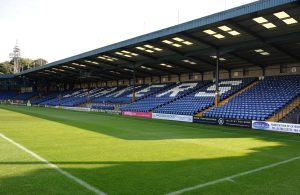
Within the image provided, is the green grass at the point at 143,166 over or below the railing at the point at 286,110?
below

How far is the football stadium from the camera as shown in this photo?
888cm

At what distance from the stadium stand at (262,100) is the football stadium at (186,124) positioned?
0.11 metres

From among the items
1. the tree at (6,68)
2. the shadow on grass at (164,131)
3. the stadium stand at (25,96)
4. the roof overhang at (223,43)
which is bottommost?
the shadow on grass at (164,131)

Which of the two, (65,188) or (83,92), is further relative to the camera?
(83,92)

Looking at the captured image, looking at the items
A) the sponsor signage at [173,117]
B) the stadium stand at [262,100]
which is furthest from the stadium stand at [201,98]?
the stadium stand at [262,100]

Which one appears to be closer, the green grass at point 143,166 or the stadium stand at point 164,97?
the green grass at point 143,166

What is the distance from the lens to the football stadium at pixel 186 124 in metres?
8.88

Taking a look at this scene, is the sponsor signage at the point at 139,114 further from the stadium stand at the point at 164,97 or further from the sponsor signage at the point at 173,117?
the stadium stand at the point at 164,97

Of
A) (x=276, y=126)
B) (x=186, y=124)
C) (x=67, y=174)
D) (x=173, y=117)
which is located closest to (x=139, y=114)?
(x=173, y=117)

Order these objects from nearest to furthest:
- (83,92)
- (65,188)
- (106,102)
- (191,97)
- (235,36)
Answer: (65,188) → (235,36) → (191,97) → (106,102) → (83,92)

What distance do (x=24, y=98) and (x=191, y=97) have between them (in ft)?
196

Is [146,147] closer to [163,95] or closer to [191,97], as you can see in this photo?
[191,97]

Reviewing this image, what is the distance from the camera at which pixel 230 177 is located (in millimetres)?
9344

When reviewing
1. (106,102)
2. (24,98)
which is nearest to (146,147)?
(106,102)
